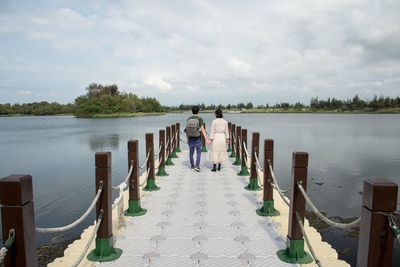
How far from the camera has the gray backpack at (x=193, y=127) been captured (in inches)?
394

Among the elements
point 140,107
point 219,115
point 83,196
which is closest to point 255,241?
point 219,115

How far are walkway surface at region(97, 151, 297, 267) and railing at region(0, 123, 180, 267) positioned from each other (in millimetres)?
306

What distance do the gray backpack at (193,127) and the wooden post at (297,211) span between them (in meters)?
5.88

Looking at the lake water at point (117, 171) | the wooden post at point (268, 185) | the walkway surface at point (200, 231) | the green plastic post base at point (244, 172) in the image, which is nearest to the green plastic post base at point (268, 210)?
the wooden post at point (268, 185)

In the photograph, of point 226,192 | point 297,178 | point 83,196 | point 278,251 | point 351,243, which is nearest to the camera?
point 297,178

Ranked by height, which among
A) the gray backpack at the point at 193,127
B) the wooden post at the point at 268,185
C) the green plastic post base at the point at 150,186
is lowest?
the green plastic post base at the point at 150,186

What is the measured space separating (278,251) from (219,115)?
558 cm

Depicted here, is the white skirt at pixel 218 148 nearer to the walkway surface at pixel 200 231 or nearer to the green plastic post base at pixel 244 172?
the green plastic post base at pixel 244 172

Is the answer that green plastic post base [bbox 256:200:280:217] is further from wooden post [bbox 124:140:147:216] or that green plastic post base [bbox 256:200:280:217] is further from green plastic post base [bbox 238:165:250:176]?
green plastic post base [bbox 238:165:250:176]

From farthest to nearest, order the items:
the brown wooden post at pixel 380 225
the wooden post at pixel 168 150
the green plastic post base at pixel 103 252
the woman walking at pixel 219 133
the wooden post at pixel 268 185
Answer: the wooden post at pixel 168 150, the woman walking at pixel 219 133, the wooden post at pixel 268 185, the green plastic post base at pixel 103 252, the brown wooden post at pixel 380 225

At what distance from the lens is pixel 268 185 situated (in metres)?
6.11

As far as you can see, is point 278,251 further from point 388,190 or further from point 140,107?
point 140,107

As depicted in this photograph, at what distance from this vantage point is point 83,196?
12.8 metres

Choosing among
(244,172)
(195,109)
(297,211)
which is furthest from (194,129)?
(297,211)
